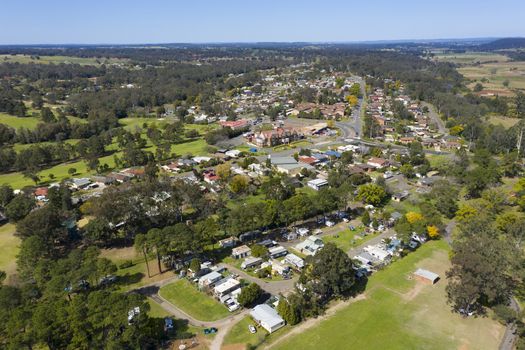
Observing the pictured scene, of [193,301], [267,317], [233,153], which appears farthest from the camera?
[233,153]

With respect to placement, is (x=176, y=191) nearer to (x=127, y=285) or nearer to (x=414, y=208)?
(x=127, y=285)

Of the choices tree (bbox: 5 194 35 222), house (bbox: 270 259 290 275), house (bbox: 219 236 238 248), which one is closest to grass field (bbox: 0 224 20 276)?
tree (bbox: 5 194 35 222)

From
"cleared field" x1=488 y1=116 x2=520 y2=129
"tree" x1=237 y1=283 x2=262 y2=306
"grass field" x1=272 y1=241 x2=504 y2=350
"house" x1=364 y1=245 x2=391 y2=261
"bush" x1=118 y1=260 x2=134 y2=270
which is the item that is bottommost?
"grass field" x1=272 y1=241 x2=504 y2=350

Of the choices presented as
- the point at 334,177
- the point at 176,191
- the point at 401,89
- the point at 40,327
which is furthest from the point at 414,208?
the point at 401,89

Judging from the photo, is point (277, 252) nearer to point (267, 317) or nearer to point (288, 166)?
point (267, 317)

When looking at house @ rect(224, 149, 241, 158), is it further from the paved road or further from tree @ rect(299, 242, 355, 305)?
the paved road

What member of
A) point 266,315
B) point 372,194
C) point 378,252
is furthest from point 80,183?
point 378,252

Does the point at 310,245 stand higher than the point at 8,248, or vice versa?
the point at 310,245
